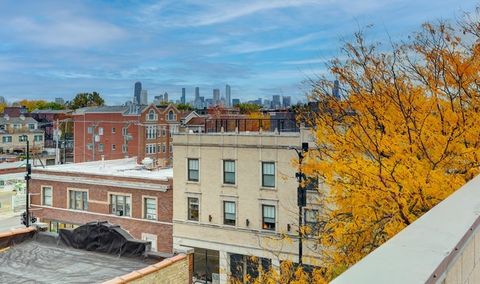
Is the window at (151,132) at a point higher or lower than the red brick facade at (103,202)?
higher

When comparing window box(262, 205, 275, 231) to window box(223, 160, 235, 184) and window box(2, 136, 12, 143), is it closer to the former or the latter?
window box(223, 160, 235, 184)

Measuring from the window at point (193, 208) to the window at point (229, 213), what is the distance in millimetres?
2127

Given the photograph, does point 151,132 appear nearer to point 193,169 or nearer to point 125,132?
point 125,132

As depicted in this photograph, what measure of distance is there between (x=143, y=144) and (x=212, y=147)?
133 ft

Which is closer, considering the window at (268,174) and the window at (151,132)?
the window at (268,174)

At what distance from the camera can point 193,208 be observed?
32312mm

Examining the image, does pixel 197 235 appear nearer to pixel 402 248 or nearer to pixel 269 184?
pixel 269 184

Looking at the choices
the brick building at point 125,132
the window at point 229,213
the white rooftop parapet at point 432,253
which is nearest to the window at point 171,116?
the brick building at point 125,132

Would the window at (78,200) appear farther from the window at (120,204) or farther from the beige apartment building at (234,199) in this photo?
the beige apartment building at (234,199)

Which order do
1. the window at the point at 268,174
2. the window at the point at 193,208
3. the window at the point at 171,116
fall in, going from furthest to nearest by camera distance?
the window at the point at 171,116, the window at the point at 193,208, the window at the point at 268,174

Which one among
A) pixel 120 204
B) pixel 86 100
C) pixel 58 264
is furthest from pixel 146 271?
pixel 86 100

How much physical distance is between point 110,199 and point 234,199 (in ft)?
33.5

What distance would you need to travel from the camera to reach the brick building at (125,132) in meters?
70.6

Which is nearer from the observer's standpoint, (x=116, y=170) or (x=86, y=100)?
(x=116, y=170)
